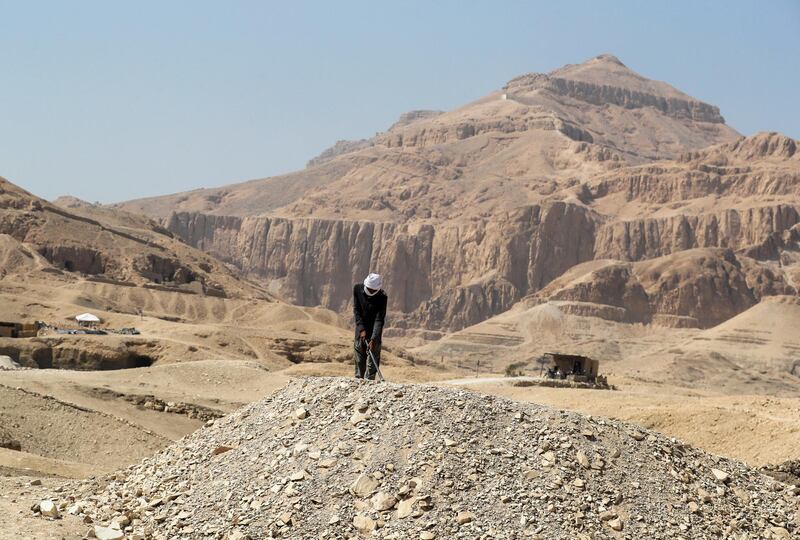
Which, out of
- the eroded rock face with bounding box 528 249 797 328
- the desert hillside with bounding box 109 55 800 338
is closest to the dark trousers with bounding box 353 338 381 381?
the eroded rock face with bounding box 528 249 797 328

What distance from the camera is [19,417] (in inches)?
832

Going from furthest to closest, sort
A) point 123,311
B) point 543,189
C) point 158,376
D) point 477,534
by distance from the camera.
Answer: point 543,189, point 123,311, point 158,376, point 477,534

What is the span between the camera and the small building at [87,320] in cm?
5362

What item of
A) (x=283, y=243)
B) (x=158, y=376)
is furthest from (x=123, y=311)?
(x=283, y=243)

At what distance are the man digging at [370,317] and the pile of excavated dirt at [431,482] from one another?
121 cm

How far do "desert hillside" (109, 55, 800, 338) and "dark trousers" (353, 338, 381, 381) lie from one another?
3552 inches

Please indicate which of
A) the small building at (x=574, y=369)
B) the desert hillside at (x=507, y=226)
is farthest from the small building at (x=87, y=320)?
the desert hillside at (x=507, y=226)

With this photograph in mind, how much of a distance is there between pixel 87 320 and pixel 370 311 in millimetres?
42244

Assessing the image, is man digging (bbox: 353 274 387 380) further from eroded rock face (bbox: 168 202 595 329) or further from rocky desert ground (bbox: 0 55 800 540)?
eroded rock face (bbox: 168 202 595 329)

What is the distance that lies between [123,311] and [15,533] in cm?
5541

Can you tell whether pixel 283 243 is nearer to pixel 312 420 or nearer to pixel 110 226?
pixel 110 226

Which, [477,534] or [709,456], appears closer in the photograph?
[477,534]

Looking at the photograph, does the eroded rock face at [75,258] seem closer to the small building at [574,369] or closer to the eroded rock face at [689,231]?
the small building at [574,369]

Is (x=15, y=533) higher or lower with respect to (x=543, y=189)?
lower
